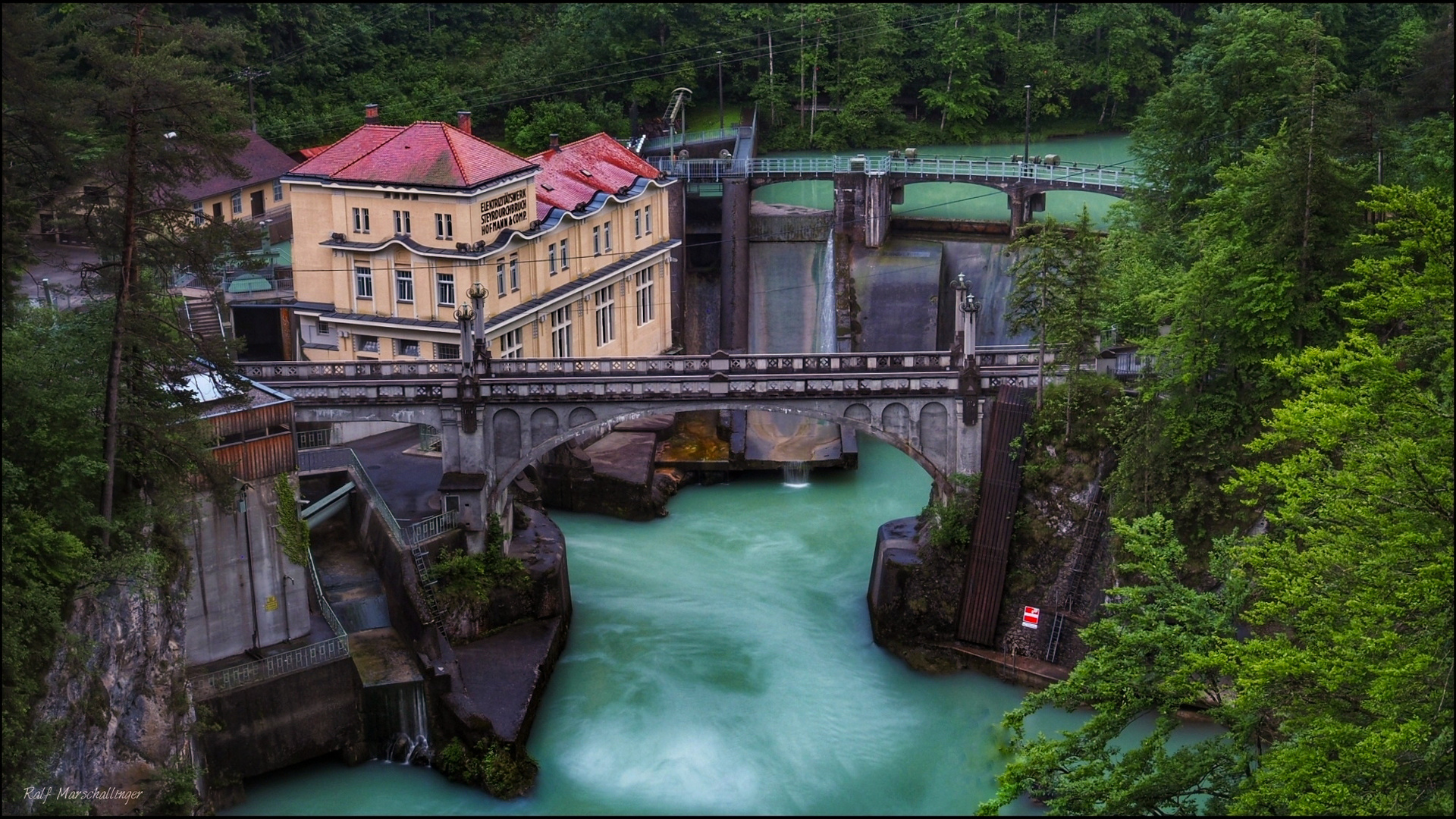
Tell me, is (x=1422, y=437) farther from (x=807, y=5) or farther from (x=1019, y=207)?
(x=807, y=5)

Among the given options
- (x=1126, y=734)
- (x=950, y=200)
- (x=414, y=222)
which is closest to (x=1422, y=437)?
(x=1126, y=734)

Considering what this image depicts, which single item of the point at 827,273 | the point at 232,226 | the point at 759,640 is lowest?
the point at 759,640

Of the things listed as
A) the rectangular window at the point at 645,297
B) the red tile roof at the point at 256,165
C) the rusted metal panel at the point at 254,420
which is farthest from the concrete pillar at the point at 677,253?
the rusted metal panel at the point at 254,420

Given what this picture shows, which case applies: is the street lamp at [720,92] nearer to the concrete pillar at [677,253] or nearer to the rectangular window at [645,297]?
the concrete pillar at [677,253]

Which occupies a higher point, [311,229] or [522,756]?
[311,229]

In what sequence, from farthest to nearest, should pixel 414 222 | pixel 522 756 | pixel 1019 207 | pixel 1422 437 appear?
1. pixel 1019 207
2. pixel 414 222
3. pixel 522 756
4. pixel 1422 437
